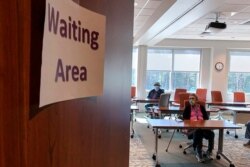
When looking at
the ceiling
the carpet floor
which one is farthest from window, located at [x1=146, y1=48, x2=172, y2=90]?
the carpet floor

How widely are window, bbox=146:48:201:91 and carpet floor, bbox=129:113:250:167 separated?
172 inches

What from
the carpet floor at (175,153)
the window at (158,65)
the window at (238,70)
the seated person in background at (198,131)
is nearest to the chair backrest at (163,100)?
the carpet floor at (175,153)

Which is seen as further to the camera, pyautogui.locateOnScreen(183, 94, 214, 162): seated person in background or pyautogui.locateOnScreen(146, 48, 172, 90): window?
pyautogui.locateOnScreen(146, 48, 172, 90): window

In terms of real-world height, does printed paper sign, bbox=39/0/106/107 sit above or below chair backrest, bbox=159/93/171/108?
above

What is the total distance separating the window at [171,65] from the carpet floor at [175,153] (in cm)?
436

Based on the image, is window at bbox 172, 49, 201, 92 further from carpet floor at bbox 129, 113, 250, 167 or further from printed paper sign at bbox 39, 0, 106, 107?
printed paper sign at bbox 39, 0, 106, 107

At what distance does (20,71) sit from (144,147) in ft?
15.8

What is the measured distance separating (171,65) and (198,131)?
630cm

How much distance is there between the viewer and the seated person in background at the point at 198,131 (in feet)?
15.0

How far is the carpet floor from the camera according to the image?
429 centimetres

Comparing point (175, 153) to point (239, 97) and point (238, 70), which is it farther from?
point (238, 70)

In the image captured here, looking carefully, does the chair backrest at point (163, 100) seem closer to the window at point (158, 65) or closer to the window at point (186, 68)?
the window at point (158, 65)

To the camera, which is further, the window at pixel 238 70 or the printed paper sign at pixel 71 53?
the window at pixel 238 70

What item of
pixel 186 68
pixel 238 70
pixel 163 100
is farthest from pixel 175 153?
pixel 238 70
